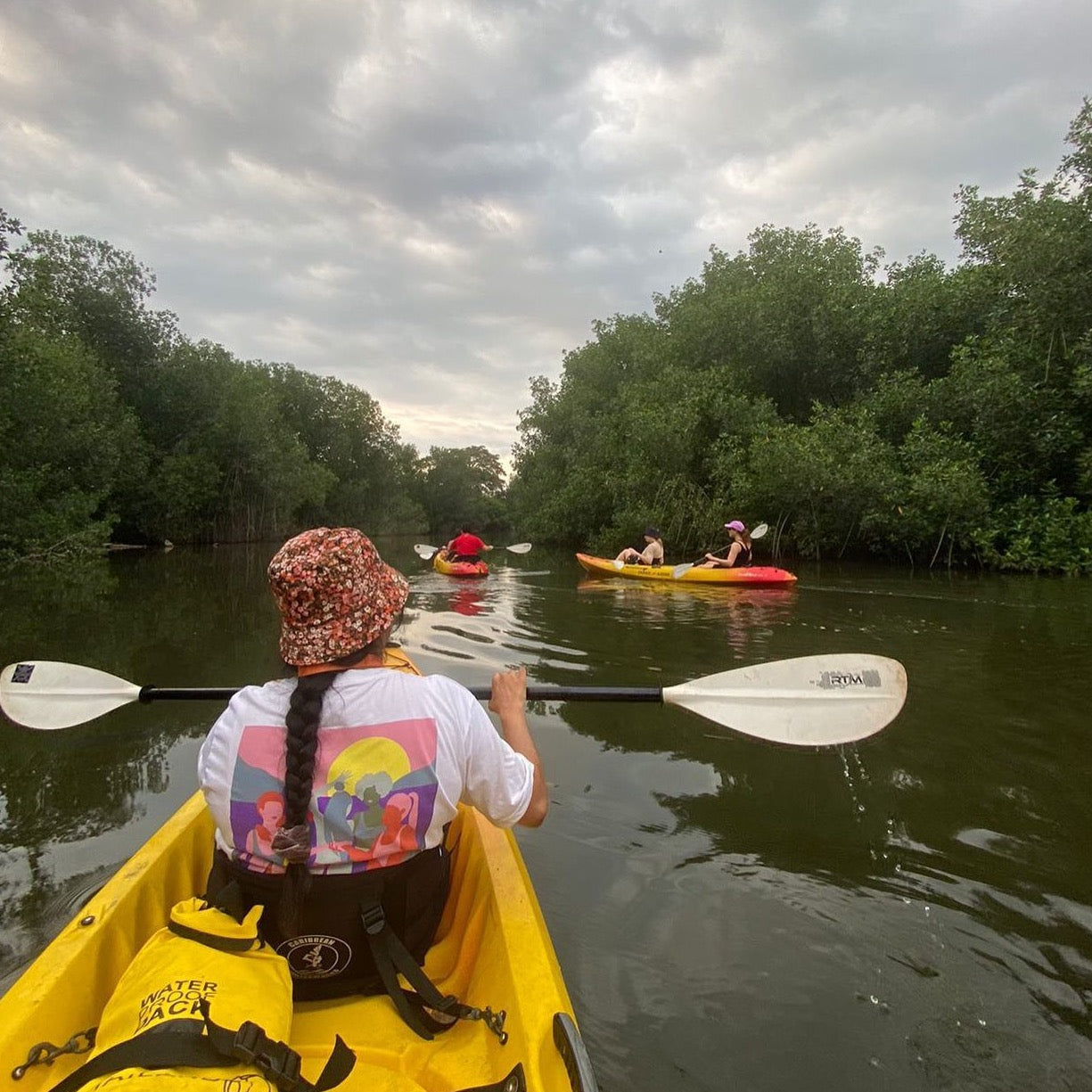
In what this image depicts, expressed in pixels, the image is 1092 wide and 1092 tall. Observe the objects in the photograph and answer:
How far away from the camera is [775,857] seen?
3.19 metres

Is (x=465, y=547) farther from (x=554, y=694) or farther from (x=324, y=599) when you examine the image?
(x=324, y=599)

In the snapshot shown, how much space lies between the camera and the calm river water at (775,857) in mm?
2135

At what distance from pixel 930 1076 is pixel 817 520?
59.1 ft

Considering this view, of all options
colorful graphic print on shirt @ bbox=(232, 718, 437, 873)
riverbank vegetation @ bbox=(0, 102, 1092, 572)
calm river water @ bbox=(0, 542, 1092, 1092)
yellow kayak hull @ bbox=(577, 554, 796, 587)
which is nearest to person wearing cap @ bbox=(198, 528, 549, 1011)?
colorful graphic print on shirt @ bbox=(232, 718, 437, 873)

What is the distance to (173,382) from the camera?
32.5 metres

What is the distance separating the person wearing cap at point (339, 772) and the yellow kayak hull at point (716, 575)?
35.1 feet

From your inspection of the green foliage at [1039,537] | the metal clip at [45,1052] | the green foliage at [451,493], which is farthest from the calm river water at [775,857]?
the green foliage at [451,493]

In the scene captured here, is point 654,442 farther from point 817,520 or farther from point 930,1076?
point 930,1076

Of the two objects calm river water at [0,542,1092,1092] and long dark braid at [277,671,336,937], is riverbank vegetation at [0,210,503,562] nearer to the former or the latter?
calm river water at [0,542,1092,1092]

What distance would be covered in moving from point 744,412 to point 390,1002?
2133cm

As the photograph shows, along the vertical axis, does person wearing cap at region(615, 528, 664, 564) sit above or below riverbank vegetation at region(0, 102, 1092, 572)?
below

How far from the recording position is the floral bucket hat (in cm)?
159

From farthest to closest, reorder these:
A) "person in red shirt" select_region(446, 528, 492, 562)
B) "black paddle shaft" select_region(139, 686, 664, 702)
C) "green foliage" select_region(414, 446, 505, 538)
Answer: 1. "green foliage" select_region(414, 446, 505, 538)
2. "person in red shirt" select_region(446, 528, 492, 562)
3. "black paddle shaft" select_region(139, 686, 664, 702)

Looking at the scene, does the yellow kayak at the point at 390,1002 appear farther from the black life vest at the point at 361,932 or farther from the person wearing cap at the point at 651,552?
the person wearing cap at the point at 651,552
